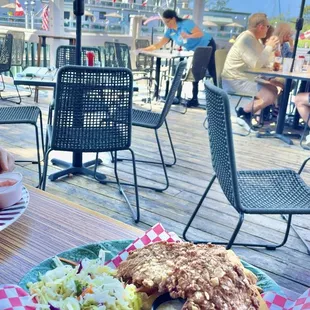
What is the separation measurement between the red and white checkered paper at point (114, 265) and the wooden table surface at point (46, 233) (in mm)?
126

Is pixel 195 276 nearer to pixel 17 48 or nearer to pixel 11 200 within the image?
pixel 11 200

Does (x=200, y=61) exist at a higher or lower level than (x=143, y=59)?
higher

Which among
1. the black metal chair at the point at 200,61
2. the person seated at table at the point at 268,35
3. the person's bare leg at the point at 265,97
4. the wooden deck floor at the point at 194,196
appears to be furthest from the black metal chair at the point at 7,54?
the person seated at table at the point at 268,35

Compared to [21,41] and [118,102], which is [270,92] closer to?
[118,102]

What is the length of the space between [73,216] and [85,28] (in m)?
7.48

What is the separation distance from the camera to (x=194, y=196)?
283 centimetres

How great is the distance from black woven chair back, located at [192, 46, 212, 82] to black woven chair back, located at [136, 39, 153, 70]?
162 cm

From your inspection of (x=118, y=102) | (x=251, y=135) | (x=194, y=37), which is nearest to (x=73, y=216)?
(x=118, y=102)

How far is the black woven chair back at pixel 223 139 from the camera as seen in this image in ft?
5.06

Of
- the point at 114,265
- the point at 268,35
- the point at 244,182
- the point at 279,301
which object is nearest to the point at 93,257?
the point at 114,265

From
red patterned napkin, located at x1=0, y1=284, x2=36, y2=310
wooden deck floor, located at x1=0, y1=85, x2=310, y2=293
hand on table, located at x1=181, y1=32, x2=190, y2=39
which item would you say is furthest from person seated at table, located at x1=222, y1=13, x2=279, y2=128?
red patterned napkin, located at x1=0, y1=284, x2=36, y2=310

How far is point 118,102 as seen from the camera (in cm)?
227

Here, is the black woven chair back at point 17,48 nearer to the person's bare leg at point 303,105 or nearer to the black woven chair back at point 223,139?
→ the person's bare leg at point 303,105

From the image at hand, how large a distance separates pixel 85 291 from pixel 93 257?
0.23 metres
